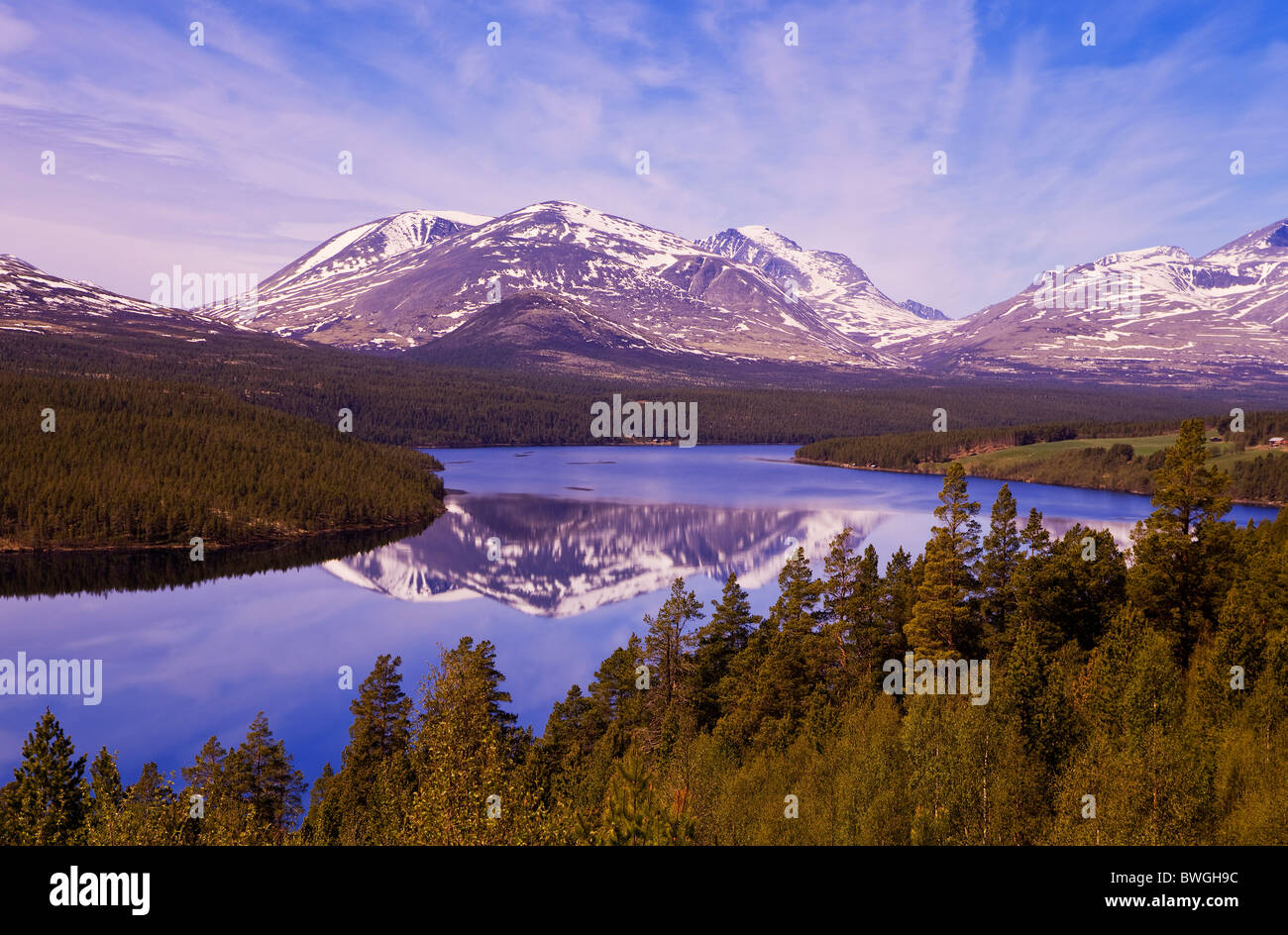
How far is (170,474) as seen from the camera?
138 metres

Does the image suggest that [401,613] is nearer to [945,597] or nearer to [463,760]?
[463,760]

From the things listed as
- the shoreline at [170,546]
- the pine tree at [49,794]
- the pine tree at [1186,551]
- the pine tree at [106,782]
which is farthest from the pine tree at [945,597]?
the shoreline at [170,546]

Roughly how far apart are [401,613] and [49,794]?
55520mm

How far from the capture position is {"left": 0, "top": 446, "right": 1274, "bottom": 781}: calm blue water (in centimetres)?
6756

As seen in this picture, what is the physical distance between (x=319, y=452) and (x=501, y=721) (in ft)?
415

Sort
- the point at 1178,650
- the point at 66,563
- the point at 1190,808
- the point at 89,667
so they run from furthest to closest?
the point at 66,563, the point at 89,667, the point at 1178,650, the point at 1190,808

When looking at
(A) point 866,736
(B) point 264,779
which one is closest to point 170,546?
(B) point 264,779

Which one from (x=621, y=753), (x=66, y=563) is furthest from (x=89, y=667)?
(x=621, y=753)

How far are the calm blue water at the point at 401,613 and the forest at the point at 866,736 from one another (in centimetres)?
1279

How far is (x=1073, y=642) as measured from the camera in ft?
165

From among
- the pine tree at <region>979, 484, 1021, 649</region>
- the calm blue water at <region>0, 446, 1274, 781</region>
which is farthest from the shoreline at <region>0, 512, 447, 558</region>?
the pine tree at <region>979, 484, 1021, 649</region>

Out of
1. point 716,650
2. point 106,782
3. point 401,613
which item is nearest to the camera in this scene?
point 106,782
